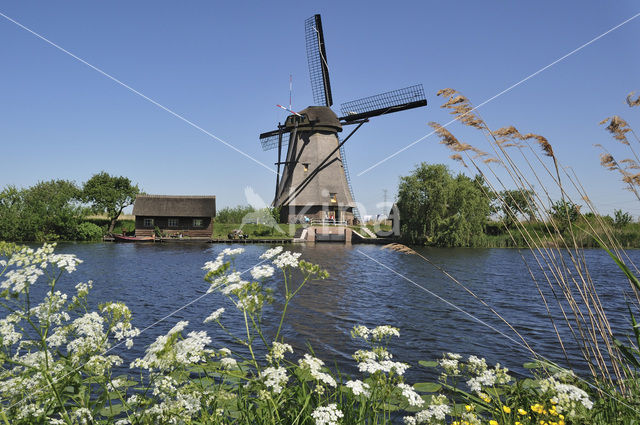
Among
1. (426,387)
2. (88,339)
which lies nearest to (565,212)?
(426,387)

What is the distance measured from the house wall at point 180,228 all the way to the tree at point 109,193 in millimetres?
3643

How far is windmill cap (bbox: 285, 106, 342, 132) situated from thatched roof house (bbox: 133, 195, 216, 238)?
11052 mm

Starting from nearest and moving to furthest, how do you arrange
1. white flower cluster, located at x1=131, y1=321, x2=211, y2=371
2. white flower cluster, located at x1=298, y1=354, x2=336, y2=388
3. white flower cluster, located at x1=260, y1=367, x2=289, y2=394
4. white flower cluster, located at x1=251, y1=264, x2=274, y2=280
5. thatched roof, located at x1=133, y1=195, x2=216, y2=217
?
white flower cluster, located at x1=131, y1=321, x2=211, y2=371 < white flower cluster, located at x1=260, y1=367, x2=289, y2=394 < white flower cluster, located at x1=298, y1=354, x2=336, y2=388 < white flower cluster, located at x1=251, y1=264, x2=274, y2=280 < thatched roof, located at x1=133, y1=195, x2=216, y2=217

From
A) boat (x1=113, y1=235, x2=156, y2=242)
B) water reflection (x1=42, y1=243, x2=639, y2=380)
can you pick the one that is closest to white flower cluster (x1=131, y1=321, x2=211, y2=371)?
water reflection (x1=42, y1=243, x2=639, y2=380)

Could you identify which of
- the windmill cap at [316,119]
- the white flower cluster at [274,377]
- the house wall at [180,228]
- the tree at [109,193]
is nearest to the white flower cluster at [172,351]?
the white flower cluster at [274,377]

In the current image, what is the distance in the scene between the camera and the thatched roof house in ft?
112

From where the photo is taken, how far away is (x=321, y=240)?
3142cm

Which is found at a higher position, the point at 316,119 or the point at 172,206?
the point at 316,119

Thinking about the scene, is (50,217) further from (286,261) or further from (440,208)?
(286,261)

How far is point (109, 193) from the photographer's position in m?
35.4

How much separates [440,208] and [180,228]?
76.0 ft

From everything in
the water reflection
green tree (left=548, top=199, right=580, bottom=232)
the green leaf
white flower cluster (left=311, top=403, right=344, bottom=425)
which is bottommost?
the water reflection

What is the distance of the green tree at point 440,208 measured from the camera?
28391 millimetres

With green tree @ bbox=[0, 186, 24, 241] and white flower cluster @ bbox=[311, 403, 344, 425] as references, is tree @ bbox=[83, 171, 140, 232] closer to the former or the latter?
green tree @ bbox=[0, 186, 24, 241]
